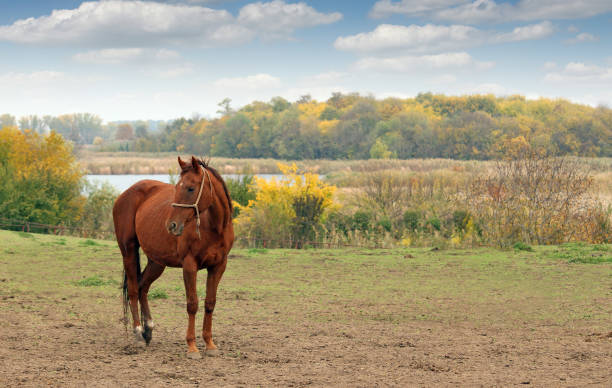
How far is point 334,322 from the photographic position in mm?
8039

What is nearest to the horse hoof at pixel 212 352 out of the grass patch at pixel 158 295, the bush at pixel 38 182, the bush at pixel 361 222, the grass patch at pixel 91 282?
the grass patch at pixel 158 295

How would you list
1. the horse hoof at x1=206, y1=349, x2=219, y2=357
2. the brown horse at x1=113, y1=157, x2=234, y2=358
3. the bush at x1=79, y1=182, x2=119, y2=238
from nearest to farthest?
the brown horse at x1=113, y1=157, x2=234, y2=358, the horse hoof at x1=206, y1=349, x2=219, y2=357, the bush at x1=79, y1=182, x2=119, y2=238

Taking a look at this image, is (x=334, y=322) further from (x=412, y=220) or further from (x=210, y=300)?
(x=412, y=220)

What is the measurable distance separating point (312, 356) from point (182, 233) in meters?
1.76

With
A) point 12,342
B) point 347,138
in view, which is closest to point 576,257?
point 12,342

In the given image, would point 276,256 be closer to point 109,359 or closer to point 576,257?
point 576,257

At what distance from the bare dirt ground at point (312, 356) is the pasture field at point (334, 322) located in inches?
0.7

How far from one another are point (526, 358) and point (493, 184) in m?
12.9

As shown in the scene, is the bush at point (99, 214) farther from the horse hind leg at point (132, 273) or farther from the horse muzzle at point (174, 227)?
the horse muzzle at point (174, 227)

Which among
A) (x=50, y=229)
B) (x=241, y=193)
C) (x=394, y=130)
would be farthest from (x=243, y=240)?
(x=394, y=130)

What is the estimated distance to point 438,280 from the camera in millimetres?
11539

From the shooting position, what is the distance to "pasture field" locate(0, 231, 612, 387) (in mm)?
5570

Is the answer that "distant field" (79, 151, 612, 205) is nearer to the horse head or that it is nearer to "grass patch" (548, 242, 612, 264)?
"grass patch" (548, 242, 612, 264)

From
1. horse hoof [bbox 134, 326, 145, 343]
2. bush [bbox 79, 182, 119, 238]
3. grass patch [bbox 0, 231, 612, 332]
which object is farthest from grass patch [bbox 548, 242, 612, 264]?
bush [bbox 79, 182, 119, 238]
